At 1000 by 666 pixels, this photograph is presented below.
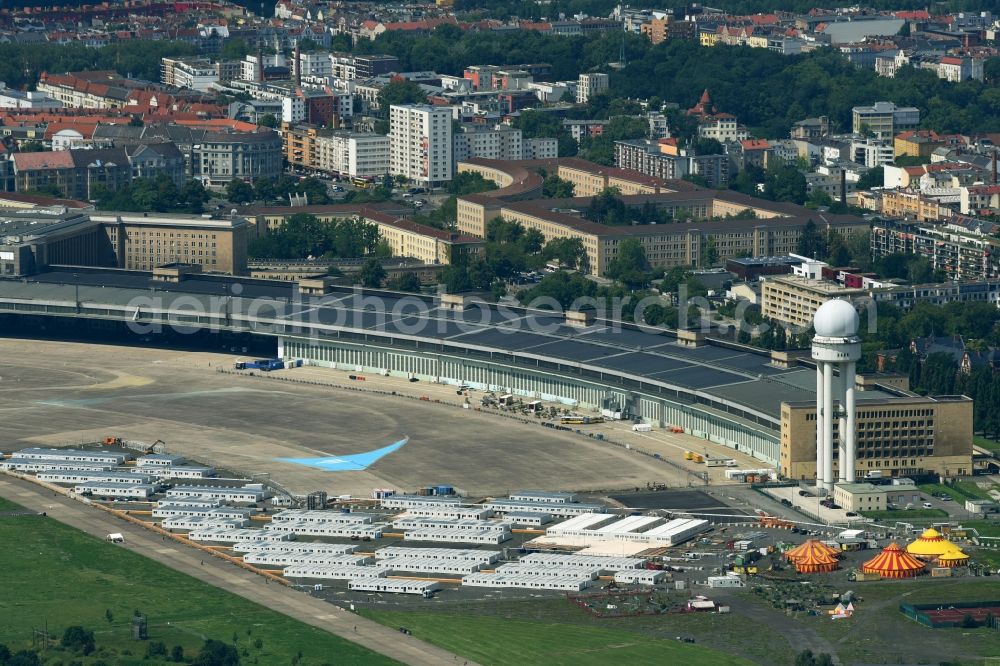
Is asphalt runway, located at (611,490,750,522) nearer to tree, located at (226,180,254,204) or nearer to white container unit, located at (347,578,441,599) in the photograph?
white container unit, located at (347,578,441,599)

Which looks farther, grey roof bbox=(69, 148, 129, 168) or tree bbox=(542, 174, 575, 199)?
grey roof bbox=(69, 148, 129, 168)

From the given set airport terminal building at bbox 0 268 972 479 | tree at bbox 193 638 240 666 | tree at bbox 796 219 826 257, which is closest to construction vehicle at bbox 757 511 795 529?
airport terminal building at bbox 0 268 972 479

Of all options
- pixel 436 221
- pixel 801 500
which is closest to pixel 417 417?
pixel 801 500

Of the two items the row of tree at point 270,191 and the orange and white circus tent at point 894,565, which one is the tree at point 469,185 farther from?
the orange and white circus tent at point 894,565

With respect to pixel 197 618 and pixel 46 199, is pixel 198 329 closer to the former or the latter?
pixel 46 199

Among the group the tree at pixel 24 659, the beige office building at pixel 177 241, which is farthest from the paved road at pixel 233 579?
the beige office building at pixel 177 241

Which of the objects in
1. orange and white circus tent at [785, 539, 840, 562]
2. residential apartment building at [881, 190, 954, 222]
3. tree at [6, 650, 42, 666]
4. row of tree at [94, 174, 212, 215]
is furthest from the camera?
row of tree at [94, 174, 212, 215]

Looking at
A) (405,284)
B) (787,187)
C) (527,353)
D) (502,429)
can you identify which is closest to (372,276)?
(405,284)
